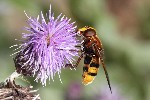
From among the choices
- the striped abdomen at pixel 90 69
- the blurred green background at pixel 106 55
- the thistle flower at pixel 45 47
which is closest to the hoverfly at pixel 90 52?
the striped abdomen at pixel 90 69

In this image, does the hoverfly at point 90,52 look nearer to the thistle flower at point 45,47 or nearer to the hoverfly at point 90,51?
the hoverfly at point 90,51

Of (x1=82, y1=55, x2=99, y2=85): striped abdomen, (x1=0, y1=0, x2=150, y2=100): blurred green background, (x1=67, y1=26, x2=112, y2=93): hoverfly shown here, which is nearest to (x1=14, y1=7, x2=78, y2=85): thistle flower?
(x1=67, y1=26, x2=112, y2=93): hoverfly

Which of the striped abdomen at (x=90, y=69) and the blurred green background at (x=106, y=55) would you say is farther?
the blurred green background at (x=106, y=55)

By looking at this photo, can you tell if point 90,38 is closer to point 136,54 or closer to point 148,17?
point 136,54

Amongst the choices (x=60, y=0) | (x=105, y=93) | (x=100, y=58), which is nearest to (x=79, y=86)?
(x=105, y=93)

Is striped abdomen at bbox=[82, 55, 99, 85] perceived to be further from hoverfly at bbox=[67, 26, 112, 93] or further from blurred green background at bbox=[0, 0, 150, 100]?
blurred green background at bbox=[0, 0, 150, 100]

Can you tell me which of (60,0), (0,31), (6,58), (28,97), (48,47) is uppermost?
(60,0)
